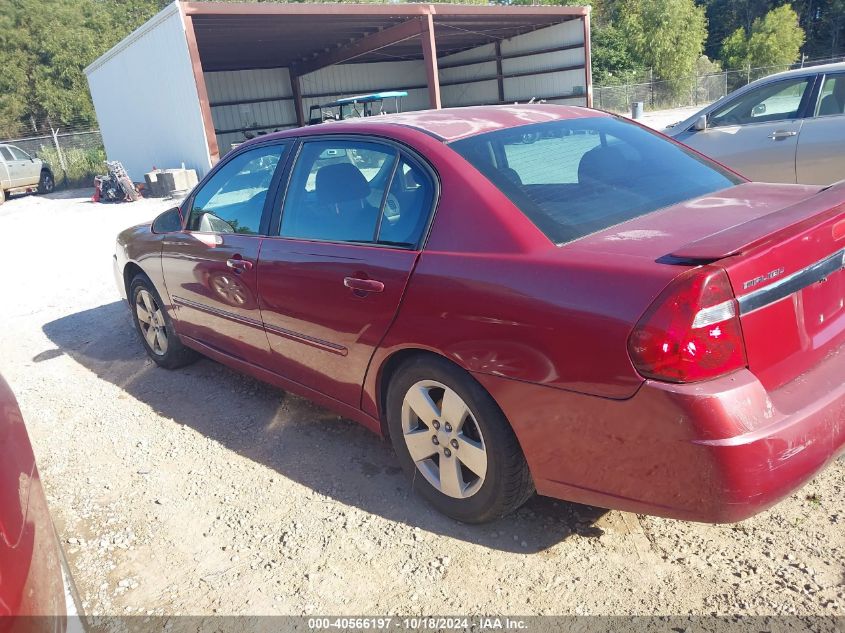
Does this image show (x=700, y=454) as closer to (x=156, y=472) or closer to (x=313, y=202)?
(x=313, y=202)

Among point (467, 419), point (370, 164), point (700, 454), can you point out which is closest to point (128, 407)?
point (370, 164)

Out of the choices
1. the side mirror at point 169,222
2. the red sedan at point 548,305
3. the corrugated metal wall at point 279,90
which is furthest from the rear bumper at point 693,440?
the corrugated metal wall at point 279,90

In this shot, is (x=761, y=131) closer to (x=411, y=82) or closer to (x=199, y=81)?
(x=199, y=81)

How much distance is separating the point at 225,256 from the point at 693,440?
2721 mm

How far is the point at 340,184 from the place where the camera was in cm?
330

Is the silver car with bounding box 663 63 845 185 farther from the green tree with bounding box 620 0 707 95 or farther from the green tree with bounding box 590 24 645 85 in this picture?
the green tree with bounding box 620 0 707 95

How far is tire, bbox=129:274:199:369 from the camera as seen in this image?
473cm

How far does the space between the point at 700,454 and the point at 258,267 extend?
2.38 m

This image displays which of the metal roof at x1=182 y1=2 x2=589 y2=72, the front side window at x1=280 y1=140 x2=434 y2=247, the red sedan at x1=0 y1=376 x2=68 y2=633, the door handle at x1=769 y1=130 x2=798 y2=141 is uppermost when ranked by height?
the metal roof at x1=182 y1=2 x2=589 y2=72

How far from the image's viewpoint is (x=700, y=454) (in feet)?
6.41

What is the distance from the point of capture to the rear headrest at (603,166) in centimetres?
284

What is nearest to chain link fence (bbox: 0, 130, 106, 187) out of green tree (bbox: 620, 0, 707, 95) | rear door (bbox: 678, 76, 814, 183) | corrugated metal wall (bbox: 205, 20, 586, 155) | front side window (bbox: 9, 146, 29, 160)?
front side window (bbox: 9, 146, 29, 160)

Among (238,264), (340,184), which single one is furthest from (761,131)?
(238,264)

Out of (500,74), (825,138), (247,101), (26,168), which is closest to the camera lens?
(825,138)
